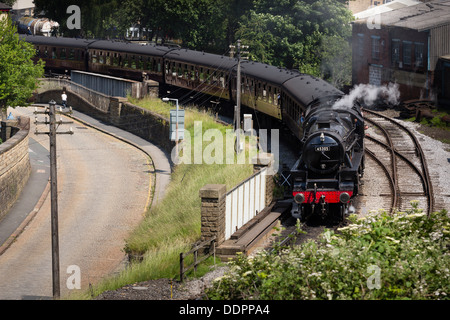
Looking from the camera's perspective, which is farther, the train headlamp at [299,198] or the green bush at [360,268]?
the train headlamp at [299,198]

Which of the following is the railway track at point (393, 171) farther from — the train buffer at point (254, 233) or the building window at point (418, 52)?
the building window at point (418, 52)

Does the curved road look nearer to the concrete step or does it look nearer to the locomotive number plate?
the concrete step

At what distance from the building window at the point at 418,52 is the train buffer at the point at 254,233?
2019cm

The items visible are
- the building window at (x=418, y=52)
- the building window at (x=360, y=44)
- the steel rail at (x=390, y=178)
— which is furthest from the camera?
the building window at (x=360, y=44)

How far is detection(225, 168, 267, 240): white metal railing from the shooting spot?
64.7ft

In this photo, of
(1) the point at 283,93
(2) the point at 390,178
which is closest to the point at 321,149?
(2) the point at 390,178

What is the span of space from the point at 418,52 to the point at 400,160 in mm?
13525

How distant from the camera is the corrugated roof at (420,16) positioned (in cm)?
4047

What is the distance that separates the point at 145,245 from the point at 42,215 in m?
9.72

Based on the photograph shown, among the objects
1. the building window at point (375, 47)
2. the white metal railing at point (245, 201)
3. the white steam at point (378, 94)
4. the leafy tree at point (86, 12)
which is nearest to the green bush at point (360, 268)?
the white metal railing at point (245, 201)

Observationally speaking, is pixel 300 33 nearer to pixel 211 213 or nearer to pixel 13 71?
pixel 13 71
